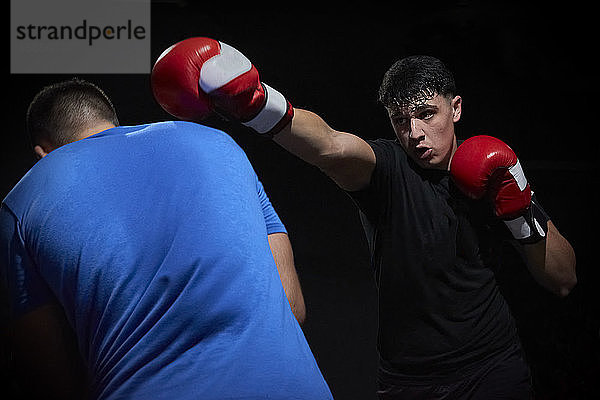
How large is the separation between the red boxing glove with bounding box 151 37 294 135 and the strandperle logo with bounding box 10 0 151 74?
2.17 metres

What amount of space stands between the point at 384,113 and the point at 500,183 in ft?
7.01

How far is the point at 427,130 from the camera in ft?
5.79

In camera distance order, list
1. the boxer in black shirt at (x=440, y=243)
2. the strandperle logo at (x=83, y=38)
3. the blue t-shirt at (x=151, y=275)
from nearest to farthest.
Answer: the blue t-shirt at (x=151, y=275)
the boxer in black shirt at (x=440, y=243)
the strandperle logo at (x=83, y=38)

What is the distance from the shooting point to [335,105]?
150 inches

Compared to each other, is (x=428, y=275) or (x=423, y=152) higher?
(x=423, y=152)

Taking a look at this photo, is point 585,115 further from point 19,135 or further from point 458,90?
point 19,135

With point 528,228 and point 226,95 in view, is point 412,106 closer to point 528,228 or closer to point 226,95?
point 528,228

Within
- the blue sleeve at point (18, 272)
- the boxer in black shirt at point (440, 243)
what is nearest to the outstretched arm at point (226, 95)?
the boxer in black shirt at point (440, 243)

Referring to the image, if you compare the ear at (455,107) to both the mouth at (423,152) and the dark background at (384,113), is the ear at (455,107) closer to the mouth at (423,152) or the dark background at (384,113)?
the mouth at (423,152)

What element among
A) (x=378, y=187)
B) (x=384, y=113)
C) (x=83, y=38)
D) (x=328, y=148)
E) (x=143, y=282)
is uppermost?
(x=83, y=38)

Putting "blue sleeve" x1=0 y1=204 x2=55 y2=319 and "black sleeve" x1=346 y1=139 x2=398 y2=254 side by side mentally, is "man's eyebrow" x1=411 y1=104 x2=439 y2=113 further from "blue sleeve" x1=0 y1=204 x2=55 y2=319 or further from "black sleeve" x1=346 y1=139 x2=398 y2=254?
"blue sleeve" x1=0 y1=204 x2=55 y2=319

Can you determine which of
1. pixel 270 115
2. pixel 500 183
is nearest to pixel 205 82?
pixel 270 115

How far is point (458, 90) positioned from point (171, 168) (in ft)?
9.99

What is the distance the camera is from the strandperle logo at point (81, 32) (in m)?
3.34
